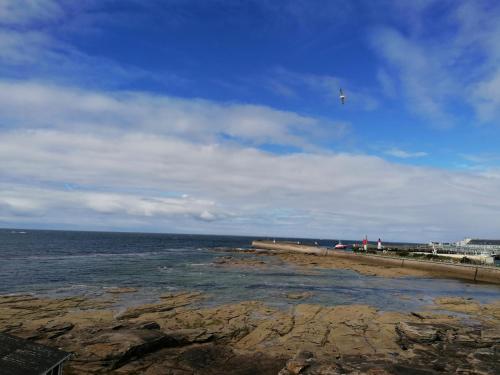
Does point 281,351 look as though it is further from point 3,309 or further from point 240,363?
point 3,309

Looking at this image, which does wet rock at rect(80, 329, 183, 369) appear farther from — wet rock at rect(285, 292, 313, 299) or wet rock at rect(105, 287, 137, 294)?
wet rock at rect(105, 287, 137, 294)

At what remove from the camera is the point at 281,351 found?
19641mm

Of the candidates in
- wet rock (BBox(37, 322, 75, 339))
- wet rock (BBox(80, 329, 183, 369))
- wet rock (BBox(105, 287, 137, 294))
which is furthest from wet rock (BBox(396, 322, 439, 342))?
wet rock (BBox(105, 287, 137, 294))

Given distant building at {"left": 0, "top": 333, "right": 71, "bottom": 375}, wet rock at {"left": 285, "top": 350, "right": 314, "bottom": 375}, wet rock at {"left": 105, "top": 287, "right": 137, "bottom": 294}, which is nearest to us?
distant building at {"left": 0, "top": 333, "right": 71, "bottom": 375}

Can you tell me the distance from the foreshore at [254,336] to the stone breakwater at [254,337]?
0.05 meters

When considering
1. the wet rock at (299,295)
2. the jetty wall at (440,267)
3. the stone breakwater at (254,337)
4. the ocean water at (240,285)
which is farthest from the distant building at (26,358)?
the jetty wall at (440,267)

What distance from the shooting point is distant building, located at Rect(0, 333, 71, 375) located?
1150 cm

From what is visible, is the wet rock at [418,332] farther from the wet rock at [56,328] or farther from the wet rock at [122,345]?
the wet rock at [56,328]

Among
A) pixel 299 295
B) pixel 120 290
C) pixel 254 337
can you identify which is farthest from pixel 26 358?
pixel 299 295

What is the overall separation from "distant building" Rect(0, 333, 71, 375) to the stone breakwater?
3708 mm

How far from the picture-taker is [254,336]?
73.0ft

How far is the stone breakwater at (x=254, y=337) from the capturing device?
55.5 feet

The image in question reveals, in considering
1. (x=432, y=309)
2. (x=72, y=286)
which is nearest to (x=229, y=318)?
(x=432, y=309)

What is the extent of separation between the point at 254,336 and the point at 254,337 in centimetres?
20
